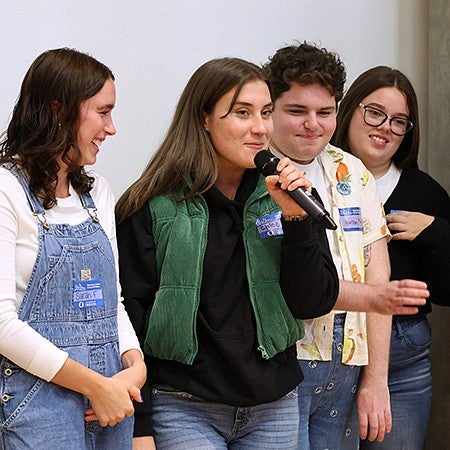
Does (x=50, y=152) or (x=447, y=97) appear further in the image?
(x=447, y=97)

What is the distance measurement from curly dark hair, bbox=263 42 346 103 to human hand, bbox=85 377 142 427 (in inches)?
40.0

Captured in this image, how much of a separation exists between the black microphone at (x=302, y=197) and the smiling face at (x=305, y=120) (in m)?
0.39

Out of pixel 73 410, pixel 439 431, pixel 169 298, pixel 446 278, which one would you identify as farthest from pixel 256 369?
pixel 439 431

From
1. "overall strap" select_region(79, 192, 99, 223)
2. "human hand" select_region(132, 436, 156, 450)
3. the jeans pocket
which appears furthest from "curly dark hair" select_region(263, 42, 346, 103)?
"human hand" select_region(132, 436, 156, 450)

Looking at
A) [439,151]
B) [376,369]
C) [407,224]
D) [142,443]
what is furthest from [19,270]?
[439,151]

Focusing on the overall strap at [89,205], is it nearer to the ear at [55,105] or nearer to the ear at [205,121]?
the ear at [55,105]

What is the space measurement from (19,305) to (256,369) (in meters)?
0.60

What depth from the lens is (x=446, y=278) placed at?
287cm

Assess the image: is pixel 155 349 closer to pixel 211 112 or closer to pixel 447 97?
pixel 211 112

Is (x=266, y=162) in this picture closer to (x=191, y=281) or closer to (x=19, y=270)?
(x=191, y=281)

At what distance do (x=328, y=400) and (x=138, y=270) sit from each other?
0.69 metres

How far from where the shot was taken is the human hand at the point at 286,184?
203 cm

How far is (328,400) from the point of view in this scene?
96.7 inches

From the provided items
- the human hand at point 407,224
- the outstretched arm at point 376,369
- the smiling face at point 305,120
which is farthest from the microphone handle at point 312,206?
the human hand at point 407,224
